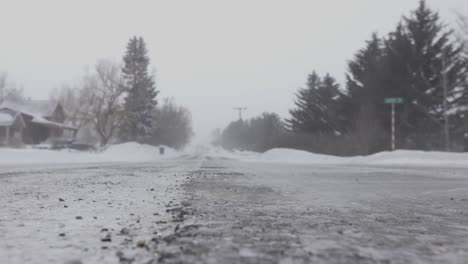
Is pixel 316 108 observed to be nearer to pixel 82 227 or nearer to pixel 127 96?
pixel 127 96

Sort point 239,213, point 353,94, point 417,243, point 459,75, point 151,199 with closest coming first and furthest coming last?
point 417,243
point 239,213
point 151,199
point 459,75
point 353,94

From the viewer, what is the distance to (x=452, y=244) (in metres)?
1.99

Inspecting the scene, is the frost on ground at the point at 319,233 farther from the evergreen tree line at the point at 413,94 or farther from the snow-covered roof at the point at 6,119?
the snow-covered roof at the point at 6,119

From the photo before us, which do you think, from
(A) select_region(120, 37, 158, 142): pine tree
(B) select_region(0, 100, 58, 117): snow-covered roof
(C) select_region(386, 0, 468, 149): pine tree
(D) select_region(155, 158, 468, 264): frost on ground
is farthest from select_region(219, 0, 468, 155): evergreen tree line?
(B) select_region(0, 100, 58, 117): snow-covered roof

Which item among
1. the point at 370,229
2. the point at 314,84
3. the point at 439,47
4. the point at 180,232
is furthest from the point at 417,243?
the point at 314,84

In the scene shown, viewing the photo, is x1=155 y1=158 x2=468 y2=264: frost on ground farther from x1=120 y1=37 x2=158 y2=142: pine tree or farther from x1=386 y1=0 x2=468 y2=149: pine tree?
x1=120 y1=37 x2=158 y2=142: pine tree

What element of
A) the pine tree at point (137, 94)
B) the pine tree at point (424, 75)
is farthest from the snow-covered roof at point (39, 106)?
the pine tree at point (424, 75)

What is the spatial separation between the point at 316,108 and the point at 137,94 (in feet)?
73.3

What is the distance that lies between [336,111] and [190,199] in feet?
100

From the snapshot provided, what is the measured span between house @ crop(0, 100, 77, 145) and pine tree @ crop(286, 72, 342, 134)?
1061 inches

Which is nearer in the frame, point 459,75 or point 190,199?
point 190,199

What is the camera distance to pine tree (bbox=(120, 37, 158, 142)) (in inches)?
1751

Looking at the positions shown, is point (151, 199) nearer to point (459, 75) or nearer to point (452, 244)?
point (452, 244)

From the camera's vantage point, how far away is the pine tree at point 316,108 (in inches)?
1427
